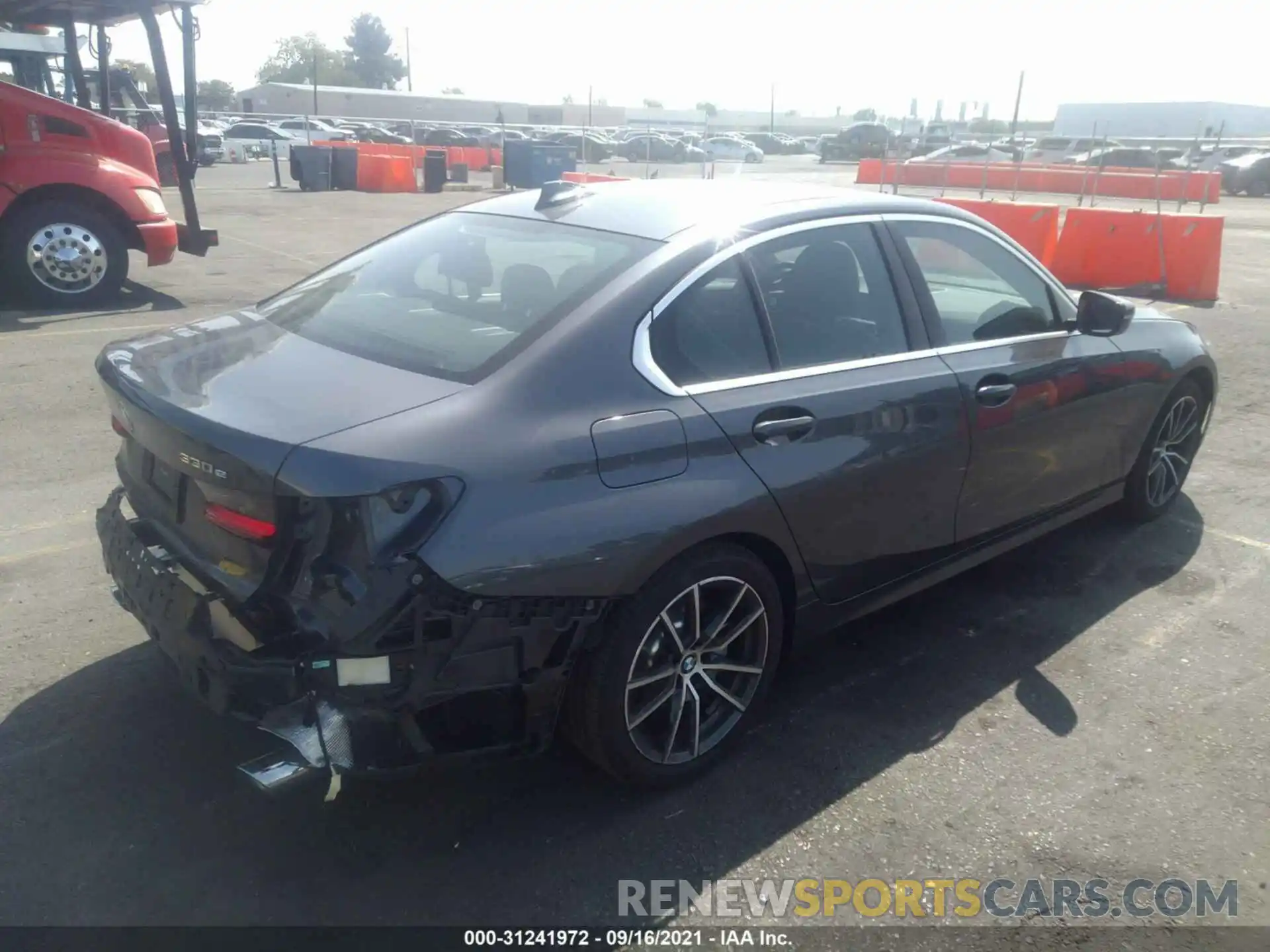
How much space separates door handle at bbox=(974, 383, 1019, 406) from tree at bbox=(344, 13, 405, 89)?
116 meters

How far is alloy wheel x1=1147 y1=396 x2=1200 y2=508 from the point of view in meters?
5.01

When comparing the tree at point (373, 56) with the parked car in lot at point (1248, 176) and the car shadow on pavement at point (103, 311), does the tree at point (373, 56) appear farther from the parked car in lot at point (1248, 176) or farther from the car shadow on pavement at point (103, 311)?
the car shadow on pavement at point (103, 311)

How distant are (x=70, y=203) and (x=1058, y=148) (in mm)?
43814

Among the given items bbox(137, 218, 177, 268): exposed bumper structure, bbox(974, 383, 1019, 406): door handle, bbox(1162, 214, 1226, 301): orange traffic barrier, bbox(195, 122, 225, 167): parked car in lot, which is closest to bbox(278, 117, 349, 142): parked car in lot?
bbox(195, 122, 225, 167): parked car in lot

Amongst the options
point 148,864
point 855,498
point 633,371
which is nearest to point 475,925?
point 148,864

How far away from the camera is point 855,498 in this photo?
335 cm

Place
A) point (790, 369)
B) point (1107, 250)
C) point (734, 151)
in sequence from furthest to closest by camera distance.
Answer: point (734, 151)
point (1107, 250)
point (790, 369)

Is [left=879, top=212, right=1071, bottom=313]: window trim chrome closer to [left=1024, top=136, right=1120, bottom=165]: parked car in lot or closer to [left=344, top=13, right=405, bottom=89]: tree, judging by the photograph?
[left=1024, top=136, right=1120, bottom=165]: parked car in lot

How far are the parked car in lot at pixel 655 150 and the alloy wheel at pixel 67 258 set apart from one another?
3605 centimetres

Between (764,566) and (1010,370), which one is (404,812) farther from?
(1010,370)

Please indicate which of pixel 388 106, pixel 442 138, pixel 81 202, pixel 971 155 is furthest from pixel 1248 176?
pixel 388 106

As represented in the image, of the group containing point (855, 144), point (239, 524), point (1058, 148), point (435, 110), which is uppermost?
point (435, 110)

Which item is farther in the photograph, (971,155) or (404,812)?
(971,155)

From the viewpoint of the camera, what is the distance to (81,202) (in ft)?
31.1
